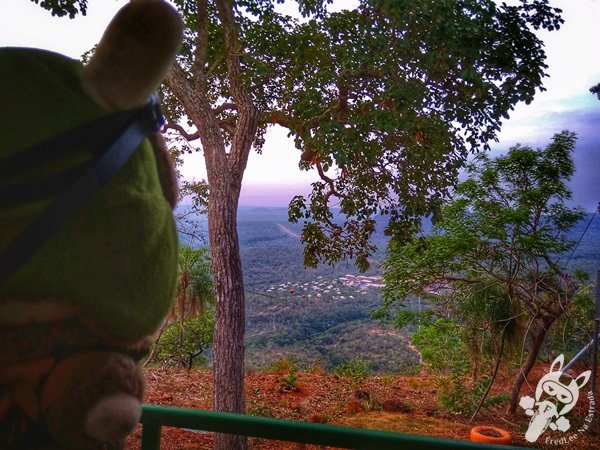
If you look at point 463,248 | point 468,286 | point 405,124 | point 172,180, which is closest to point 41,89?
point 172,180

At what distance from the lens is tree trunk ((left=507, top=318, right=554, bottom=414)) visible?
4.28 metres

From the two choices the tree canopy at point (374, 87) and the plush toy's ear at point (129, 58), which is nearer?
the plush toy's ear at point (129, 58)

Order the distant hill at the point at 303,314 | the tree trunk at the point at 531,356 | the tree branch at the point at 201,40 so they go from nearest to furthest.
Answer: the tree branch at the point at 201,40 → the tree trunk at the point at 531,356 → the distant hill at the point at 303,314

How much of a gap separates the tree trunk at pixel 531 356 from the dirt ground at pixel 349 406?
0.12 metres

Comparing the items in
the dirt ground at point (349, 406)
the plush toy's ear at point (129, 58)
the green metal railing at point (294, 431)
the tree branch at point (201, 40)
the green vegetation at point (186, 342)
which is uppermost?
the tree branch at point (201, 40)

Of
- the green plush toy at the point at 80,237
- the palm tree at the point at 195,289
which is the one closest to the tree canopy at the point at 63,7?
the palm tree at the point at 195,289

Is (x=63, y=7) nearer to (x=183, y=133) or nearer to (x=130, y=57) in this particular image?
(x=183, y=133)

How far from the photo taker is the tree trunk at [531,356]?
4.28 m

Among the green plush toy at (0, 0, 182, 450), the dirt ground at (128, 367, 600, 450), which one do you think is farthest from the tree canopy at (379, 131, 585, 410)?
the green plush toy at (0, 0, 182, 450)

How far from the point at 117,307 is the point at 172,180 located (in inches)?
7.6

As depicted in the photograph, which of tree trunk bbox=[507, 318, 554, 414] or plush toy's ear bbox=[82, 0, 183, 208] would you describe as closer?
plush toy's ear bbox=[82, 0, 183, 208]

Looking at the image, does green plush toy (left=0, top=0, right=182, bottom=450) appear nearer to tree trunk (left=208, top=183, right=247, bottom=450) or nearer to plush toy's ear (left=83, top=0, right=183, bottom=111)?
plush toy's ear (left=83, top=0, right=183, bottom=111)

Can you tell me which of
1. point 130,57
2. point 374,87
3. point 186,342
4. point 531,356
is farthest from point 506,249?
point 130,57

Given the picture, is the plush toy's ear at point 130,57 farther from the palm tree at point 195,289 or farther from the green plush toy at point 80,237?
the palm tree at point 195,289
